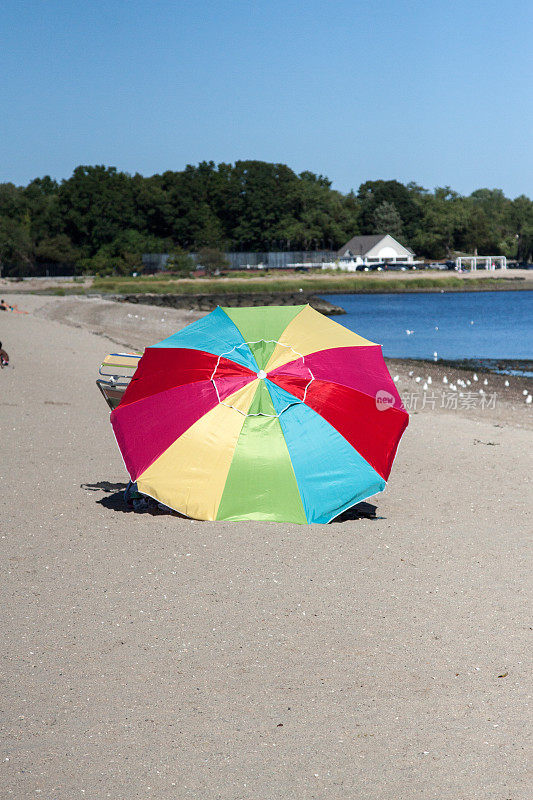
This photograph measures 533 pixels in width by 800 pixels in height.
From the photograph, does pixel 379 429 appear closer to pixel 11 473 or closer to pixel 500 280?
pixel 11 473

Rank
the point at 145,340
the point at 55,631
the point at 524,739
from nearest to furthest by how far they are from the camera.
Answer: the point at 524,739
the point at 55,631
the point at 145,340

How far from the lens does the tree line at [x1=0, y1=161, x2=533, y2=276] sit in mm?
112500

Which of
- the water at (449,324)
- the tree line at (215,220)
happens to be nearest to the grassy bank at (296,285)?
the water at (449,324)

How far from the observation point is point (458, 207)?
130375 mm

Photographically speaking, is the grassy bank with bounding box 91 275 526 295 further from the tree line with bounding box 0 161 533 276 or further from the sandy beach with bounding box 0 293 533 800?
the sandy beach with bounding box 0 293 533 800

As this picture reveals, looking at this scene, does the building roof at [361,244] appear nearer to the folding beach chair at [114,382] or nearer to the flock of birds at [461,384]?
the flock of birds at [461,384]

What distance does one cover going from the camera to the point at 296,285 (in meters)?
90.0

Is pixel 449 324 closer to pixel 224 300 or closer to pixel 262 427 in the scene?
pixel 224 300

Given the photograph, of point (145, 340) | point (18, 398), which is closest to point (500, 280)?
point (145, 340)

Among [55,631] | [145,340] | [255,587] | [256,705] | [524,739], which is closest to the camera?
[524,739]

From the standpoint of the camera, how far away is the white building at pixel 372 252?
12069cm

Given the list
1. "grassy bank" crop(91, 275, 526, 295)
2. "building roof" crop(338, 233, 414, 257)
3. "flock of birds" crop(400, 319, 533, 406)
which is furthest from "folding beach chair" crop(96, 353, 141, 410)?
"building roof" crop(338, 233, 414, 257)

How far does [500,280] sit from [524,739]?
106 metres

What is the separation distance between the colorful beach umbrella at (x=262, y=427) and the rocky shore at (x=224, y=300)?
53.4m
